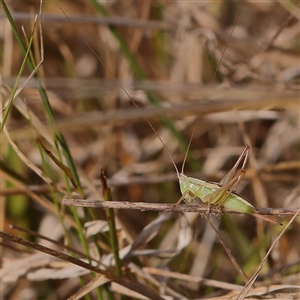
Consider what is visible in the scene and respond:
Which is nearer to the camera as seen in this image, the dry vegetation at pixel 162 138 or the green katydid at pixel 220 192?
the green katydid at pixel 220 192

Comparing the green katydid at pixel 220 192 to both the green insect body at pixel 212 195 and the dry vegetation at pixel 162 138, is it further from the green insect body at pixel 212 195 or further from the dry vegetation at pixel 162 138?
the dry vegetation at pixel 162 138

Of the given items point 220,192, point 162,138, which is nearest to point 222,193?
point 220,192

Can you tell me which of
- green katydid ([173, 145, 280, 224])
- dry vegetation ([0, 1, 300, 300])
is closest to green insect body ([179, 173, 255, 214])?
green katydid ([173, 145, 280, 224])

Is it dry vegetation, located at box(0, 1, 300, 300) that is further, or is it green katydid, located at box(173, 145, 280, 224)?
dry vegetation, located at box(0, 1, 300, 300)

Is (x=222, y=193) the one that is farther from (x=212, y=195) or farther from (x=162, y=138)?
(x=162, y=138)

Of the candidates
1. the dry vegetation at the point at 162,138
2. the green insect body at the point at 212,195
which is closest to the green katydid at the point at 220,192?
the green insect body at the point at 212,195

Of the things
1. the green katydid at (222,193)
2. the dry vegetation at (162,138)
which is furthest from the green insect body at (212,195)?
the dry vegetation at (162,138)

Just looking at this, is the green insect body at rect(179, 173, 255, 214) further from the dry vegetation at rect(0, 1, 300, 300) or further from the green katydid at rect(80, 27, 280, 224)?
the dry vegetation at rect(0, 1, 300, 300)

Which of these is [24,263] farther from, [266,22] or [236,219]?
[266,22]

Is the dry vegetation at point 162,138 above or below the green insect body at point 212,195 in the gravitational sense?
above
